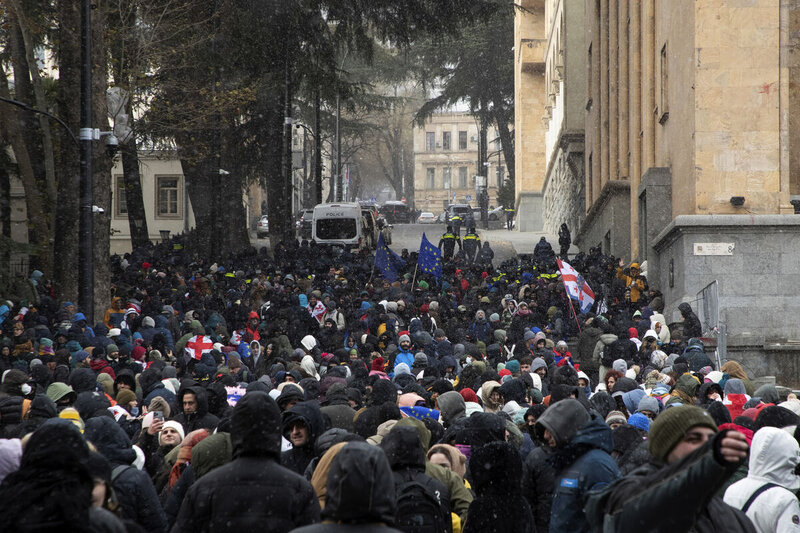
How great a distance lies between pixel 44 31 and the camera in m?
30.3

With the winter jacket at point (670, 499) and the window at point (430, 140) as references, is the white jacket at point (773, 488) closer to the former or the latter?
the winter jacket at point (670, 499)

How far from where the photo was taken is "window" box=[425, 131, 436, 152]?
127150mm

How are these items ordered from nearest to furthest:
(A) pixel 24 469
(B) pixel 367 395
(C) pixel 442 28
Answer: (A) pixel 24 469 < (B) pixel 367 395 < (C) pixel 442 28

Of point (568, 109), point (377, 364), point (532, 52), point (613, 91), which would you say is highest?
point (532, 52)

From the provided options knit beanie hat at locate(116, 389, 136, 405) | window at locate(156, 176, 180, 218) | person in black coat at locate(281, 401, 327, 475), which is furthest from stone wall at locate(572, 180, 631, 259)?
person in black coat at locate(281, 401, 327, 475)

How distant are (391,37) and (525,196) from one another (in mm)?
34321

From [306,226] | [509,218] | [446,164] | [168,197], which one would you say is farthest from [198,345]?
[446,164]

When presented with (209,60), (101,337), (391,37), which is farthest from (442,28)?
(101,337)

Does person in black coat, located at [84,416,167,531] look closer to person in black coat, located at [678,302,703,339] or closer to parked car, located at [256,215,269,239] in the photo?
person in black coat, located at [678,302,703,339]

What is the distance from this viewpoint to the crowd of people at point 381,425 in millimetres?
4480

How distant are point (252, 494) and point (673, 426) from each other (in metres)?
1.81

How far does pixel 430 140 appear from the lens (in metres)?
128

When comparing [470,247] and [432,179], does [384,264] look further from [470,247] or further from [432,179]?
[432,179]

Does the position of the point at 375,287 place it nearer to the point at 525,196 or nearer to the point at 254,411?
the point at 254,411
